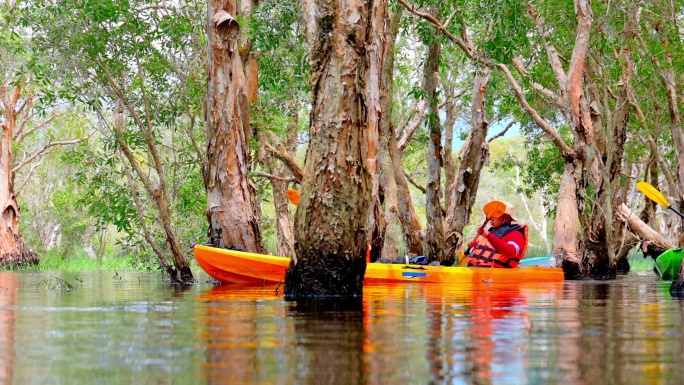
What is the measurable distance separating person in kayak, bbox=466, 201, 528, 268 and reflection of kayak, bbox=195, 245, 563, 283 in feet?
0.90

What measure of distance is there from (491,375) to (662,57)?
831 inches

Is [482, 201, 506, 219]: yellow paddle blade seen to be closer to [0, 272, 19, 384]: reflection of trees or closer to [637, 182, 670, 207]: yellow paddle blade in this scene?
[637, 182, 670, 207]: yellow paddle blade

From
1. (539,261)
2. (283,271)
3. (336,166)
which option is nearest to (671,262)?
(539,261)

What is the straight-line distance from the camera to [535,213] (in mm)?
83938

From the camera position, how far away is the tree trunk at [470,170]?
2442cm

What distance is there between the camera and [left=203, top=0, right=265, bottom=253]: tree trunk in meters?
16.6

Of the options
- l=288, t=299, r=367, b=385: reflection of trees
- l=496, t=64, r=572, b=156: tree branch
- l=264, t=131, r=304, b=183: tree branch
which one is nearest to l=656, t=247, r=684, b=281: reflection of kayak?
l=496, t=64, r=572, b=156: tree branch

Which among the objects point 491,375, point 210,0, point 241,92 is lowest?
point 491,375

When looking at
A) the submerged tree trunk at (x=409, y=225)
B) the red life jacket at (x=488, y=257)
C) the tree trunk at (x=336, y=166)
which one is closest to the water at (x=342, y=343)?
the tree trunk at (x=336, y=166)

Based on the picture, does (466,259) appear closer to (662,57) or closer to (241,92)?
(241,92)

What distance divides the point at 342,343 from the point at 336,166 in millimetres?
4033

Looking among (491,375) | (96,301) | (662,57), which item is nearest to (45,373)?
(491,375)

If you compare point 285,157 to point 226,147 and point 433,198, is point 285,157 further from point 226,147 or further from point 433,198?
point 226,147

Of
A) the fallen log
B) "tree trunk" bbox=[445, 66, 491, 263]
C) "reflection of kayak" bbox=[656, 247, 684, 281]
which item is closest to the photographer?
"reflection of kayak" bbox=[656, 247, 684, 281]
